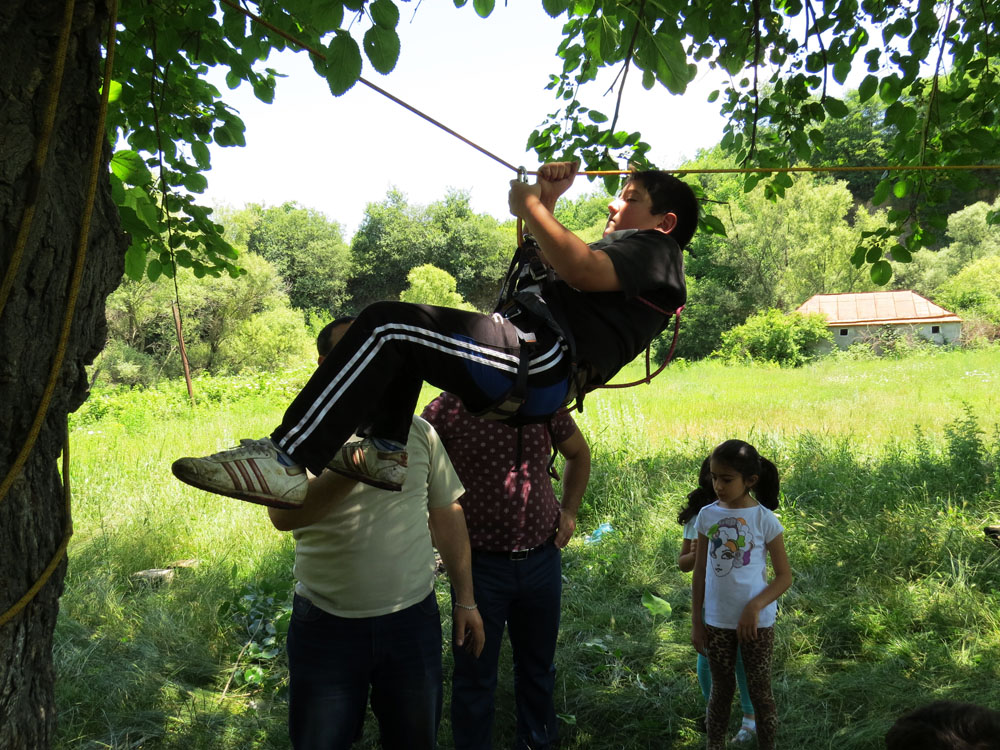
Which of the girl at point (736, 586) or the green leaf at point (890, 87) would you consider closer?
the girl at point (736, 586)

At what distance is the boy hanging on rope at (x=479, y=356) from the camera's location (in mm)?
1843

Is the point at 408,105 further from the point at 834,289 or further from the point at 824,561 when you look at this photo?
the point at 834,289

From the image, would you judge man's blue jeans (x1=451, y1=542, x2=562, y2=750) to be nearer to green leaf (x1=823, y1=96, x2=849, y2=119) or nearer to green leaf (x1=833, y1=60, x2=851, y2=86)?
green leaf (x1=823, y1=96, x2=849, y2=119)

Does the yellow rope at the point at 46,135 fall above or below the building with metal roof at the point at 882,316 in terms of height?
below

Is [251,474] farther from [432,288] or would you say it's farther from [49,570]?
[432,288]

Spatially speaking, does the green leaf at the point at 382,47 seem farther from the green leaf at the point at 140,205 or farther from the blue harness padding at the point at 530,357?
the green leaf at the point at 140,205

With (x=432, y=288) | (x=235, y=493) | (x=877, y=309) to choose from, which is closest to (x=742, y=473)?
(x=235, y=493)

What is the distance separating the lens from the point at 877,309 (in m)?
31.4

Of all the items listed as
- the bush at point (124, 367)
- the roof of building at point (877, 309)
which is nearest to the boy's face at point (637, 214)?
the bush at point (124, 367)

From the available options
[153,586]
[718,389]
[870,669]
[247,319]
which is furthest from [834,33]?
[247,319]

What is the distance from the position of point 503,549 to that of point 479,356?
1.31 meters

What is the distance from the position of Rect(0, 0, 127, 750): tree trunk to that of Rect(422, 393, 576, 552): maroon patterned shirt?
61.6 inches

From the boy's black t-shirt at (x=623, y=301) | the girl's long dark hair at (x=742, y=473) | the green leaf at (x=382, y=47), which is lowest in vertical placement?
the girl's long dark hair at (x=742, y=473)

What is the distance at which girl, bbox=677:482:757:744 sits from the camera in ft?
11.1
